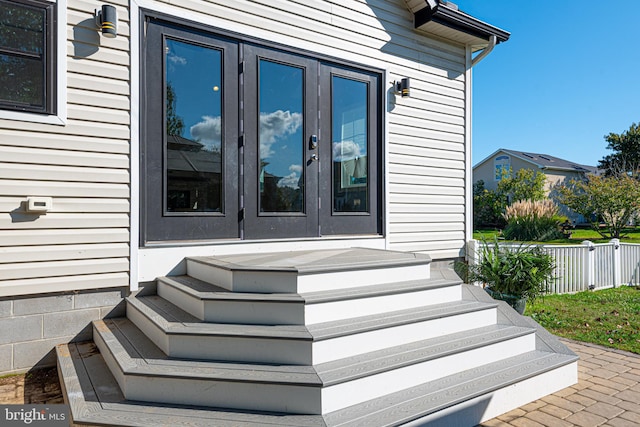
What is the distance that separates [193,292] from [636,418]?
9.52ft

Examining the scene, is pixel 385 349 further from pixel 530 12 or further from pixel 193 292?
pixel 530 12

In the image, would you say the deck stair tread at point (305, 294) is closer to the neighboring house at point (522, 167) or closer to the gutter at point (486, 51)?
the gutter at point (486, 51)

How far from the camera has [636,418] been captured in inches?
90.1

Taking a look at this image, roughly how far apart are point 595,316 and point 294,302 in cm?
446

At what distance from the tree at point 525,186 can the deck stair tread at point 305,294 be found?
793 inches

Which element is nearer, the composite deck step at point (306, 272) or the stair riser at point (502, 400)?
the stair riser at point (502, 400)

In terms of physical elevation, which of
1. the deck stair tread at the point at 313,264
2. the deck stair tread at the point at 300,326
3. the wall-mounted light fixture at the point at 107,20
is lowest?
the deck stair tread at the point at 300,326

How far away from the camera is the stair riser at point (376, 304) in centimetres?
240

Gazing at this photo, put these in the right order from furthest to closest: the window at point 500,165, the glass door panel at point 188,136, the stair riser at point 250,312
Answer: the window at point 500,165
the glass door panel at point 188,136
the stair riser at point 250,312

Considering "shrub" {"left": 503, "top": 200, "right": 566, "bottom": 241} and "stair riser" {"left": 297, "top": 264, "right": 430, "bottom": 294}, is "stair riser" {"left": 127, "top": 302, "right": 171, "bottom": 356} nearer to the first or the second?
"stair riser" {"left": 297, "top": 264, "right": 430, "bottom": 294}

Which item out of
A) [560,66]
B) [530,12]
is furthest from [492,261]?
[560,66]

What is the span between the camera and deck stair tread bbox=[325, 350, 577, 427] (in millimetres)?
1944

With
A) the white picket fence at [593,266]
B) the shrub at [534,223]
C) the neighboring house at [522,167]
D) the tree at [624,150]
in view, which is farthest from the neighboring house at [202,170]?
the tree at [624,150]

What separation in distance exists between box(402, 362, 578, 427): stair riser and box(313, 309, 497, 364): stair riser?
1.61 feet
